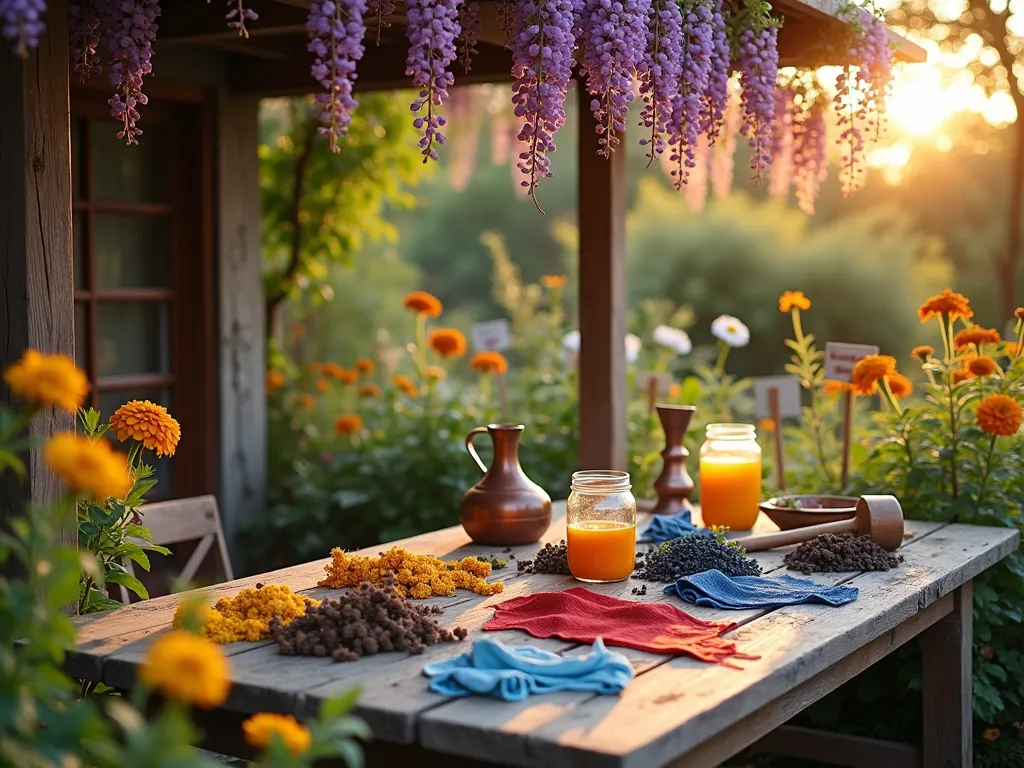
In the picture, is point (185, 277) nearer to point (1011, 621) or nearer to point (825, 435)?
point (825, 435)

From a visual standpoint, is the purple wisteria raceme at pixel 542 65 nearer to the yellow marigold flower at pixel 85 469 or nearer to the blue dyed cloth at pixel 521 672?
the blue dyed cloth at pixel 521 672

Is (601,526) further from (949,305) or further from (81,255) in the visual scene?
(81,255)

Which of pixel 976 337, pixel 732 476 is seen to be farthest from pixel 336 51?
pixel 976 337

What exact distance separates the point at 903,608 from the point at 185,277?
3238 mm

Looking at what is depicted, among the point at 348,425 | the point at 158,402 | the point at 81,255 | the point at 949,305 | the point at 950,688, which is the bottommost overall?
the point at 950,688

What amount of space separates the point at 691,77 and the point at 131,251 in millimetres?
2647

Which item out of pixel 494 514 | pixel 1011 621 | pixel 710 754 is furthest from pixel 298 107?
pixel 710 754

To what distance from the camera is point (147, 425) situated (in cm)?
256

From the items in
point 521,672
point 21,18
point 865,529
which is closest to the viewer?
point 21,18

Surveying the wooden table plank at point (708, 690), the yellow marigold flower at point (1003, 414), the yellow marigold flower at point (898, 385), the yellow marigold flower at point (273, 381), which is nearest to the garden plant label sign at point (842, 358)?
the yellow marigold flower at point (898, 385)

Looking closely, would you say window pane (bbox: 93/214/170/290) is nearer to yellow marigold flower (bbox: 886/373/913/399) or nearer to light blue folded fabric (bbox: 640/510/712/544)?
light blue folded fabric (bbox: 640/510/712/544)

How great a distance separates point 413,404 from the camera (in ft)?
17.3

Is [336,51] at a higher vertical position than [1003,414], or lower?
higher

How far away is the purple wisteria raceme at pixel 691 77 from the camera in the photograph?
2.80 m
